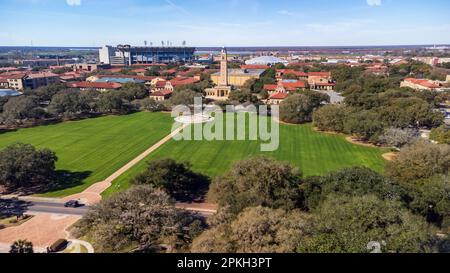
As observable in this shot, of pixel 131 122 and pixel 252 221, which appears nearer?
pixel 252 221

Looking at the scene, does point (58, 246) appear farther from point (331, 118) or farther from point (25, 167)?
point (331, 118)

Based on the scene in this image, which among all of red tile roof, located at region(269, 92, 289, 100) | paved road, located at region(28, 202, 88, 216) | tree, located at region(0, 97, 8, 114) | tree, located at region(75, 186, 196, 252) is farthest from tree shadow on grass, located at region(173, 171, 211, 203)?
tree, located at region(0, 97, 8, 114)

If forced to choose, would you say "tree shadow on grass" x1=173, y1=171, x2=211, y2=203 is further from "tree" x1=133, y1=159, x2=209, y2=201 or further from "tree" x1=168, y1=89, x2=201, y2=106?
"tree" x1=168, y1=89, x2=201, y2=106

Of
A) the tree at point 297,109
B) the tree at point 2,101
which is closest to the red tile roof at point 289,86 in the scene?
the tree at point 297,109

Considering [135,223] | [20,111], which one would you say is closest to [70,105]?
[20,111]

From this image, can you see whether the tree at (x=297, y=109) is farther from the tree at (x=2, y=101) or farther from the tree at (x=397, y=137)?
the tree at (x=2, y=101)
